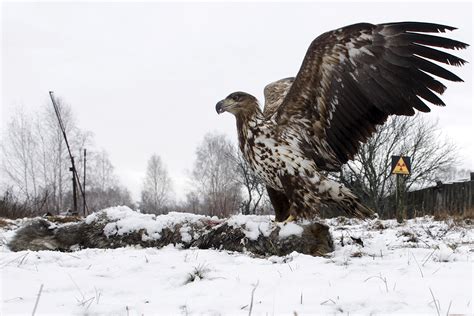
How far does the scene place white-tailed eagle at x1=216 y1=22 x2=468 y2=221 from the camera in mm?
4457

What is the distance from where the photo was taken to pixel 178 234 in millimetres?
4617

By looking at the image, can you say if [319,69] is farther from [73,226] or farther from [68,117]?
[68,117]

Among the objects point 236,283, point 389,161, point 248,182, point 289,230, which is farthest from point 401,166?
point 248,182

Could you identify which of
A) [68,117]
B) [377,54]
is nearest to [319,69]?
[377,54]

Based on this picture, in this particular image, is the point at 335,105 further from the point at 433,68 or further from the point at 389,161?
the point at 389,161

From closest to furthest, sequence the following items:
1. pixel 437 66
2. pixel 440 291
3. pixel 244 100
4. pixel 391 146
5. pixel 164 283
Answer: pixel 440 291 → pixel 164 283 → pixel 437 66 → pixel 244 100 → pixel 391 146

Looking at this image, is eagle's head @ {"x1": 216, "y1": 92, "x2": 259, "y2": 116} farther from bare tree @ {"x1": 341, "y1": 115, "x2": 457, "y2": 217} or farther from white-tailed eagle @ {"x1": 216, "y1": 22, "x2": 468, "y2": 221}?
bare tree @ {"x1": 341, "y1": 115, "x2": 457, "y2": 217}

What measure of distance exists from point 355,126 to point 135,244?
266 cm

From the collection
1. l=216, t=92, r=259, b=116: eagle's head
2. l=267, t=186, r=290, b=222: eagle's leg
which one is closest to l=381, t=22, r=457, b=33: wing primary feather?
l=216, t=92, r=259, b=116: eagle's head

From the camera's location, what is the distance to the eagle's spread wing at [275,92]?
20.0 feet

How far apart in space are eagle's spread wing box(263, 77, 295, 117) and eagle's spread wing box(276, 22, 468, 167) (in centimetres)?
107

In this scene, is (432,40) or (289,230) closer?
(289,230)

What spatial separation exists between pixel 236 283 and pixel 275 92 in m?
3.97

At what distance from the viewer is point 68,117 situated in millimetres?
34188
